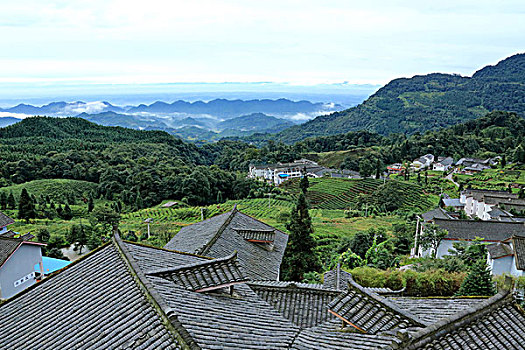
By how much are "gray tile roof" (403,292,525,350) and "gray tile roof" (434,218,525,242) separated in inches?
792

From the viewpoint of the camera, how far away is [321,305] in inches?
347

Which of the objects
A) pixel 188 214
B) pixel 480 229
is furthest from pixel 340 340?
pixel 188 214

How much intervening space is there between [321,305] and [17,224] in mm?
39782

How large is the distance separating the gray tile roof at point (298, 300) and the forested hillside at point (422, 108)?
493 feet

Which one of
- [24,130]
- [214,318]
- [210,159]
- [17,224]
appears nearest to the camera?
[214,318]

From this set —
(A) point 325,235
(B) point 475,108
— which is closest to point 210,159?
(A) point 325,235

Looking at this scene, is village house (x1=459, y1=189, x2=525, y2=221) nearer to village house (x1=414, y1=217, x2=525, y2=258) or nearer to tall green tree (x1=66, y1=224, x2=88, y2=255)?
village house (x1=414, y1=217, x2=525, y2=258)

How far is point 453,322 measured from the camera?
405 cm

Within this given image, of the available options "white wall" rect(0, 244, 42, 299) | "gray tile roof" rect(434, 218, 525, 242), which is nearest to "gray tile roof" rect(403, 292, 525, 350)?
"white wall" rect(0, 244, 42, 299)

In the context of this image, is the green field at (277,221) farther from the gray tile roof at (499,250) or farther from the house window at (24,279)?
the house window at (24,279)

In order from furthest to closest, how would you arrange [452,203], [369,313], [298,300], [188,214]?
1. [452,203]
2. [188,214]
3. [298,300]
4. [369,313]

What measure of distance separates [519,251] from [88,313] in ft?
65.1

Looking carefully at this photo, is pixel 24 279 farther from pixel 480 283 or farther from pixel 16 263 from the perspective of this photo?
pixel 480 283

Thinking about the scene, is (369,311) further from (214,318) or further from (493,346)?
(214,318)
